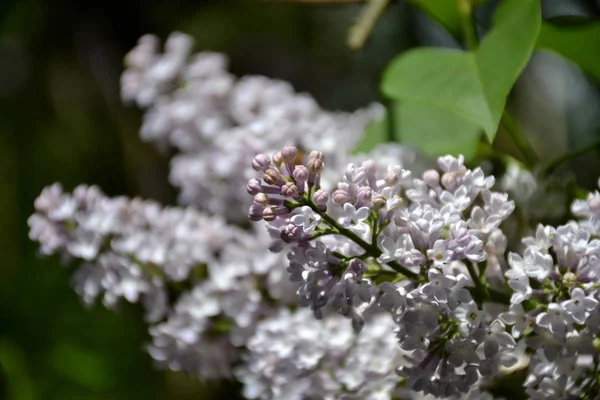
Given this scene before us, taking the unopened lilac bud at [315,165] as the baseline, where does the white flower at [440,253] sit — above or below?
below

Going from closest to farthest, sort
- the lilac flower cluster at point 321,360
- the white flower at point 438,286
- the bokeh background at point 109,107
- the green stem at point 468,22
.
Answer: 1. the white flower at point 438,286
2. the lilac flower cluster at point 321,360
3. the green stem at point 468,22
4. the bokeh background at point 109,107

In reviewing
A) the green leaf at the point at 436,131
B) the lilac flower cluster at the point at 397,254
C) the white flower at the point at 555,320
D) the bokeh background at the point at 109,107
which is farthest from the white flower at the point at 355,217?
the bokeh background at the point at 109,107

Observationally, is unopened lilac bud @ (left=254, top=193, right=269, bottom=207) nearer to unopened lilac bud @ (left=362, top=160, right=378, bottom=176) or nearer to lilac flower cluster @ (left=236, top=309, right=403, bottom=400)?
unopened lilac bud @ (left=362, top=160, right=378, bottom=176)

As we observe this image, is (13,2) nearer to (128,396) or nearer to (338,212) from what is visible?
(128,396)

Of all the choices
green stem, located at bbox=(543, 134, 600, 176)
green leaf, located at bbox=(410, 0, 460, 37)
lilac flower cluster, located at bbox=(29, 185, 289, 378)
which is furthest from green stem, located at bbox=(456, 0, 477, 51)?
lilac flower cluster, located at bbox=(29, 185, 289, 378)

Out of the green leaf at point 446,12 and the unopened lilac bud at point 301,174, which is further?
the green leaf at point 446,12

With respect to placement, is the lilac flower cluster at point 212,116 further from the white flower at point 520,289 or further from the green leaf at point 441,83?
the white flower at point 520,289
